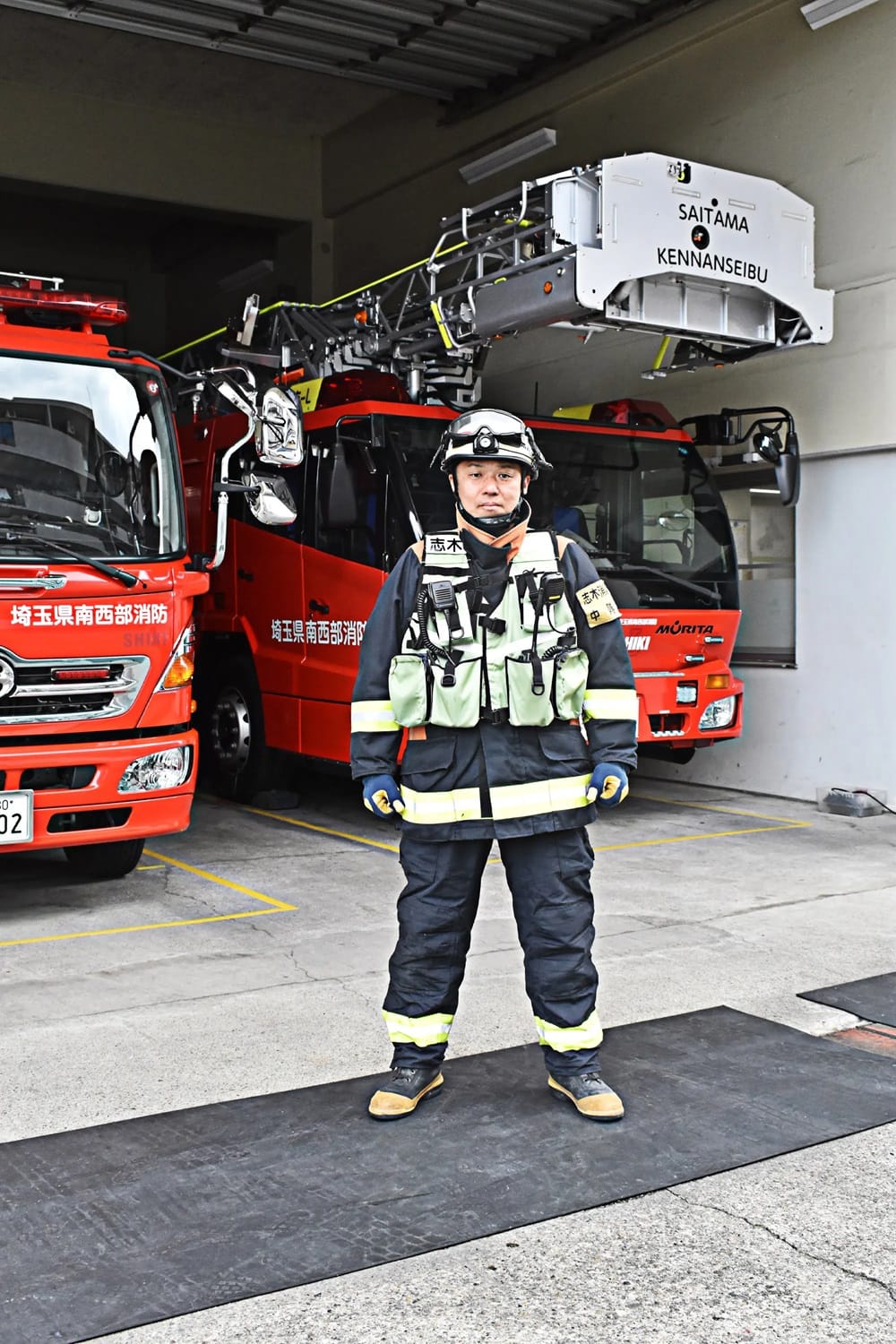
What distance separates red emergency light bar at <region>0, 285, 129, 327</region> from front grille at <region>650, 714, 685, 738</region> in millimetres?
4039

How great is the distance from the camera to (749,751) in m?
10.5

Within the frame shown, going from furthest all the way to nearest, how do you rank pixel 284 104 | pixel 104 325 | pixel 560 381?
pixel 284 104, pixel 560 381, pixel 104 325

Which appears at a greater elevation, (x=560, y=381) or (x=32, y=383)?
(x=560, y=381)

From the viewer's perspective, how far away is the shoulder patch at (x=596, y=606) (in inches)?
158

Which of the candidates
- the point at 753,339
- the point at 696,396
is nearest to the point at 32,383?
the point at 753,339

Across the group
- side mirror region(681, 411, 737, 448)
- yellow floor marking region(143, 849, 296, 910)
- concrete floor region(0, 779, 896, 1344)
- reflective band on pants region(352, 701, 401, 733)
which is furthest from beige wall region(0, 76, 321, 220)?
reflective band on pants region(352, 701, 401, 733)

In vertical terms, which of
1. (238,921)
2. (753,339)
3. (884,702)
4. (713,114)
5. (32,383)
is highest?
(713,114)

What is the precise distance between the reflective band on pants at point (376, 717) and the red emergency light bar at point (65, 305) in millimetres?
3367

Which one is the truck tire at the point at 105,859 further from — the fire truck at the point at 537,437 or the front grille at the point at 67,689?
the fire truck at the point at 537,437

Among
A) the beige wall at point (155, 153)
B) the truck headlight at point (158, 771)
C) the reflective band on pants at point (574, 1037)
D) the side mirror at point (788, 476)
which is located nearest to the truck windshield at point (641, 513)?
the side mirror at point (788, 476)

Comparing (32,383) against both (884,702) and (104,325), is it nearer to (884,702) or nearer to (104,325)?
(104,325)

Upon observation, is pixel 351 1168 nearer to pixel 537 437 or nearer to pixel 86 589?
pixel 86 589

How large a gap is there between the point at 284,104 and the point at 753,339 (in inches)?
310

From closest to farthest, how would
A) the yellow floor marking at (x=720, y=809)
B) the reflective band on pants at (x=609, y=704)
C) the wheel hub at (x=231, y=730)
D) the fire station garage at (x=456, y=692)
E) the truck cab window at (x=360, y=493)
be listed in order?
1. the fire station garage at (x=456, y=692)
2. the reflective band on pants at (x=609, y=704)
3. the truck cab window at (x=360, y=493)
4. the yellow floor marking at (x=720, y=809)
5. the wheel hub at (x=231, y=730)
